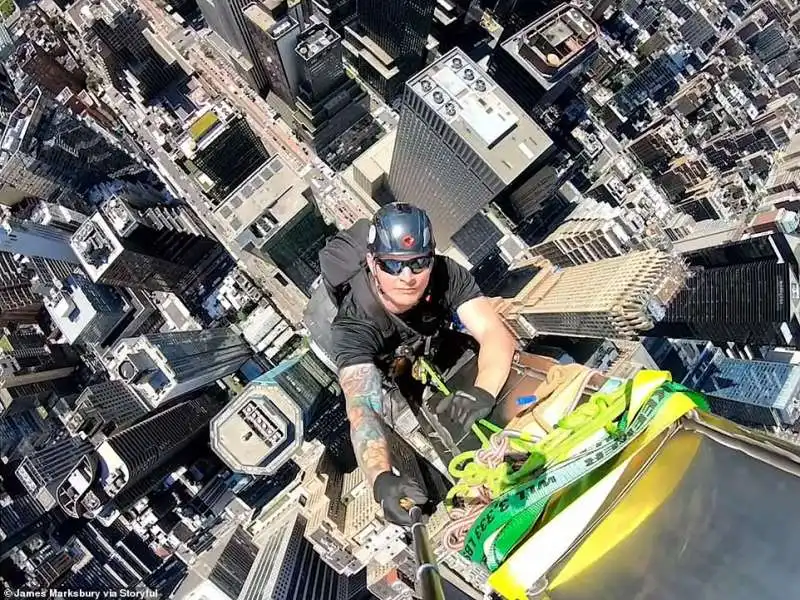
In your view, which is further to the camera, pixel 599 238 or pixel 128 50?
pixel 128 50

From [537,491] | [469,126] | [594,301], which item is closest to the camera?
[537,491]

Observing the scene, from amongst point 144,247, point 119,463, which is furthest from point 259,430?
point 144,247

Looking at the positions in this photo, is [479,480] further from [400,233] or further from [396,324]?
Result: [396,324]

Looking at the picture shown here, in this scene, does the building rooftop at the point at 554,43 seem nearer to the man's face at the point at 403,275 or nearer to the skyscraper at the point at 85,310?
the skyscraper at the point at 85,310

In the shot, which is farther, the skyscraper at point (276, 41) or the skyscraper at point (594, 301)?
the skyscraper at point (276, 41)

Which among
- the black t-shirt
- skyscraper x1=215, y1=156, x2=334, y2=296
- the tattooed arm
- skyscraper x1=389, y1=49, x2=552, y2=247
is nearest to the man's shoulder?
the black t-shirt

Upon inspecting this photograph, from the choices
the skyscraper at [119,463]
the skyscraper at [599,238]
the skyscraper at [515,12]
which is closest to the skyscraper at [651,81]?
the skyscraper at [515,12]

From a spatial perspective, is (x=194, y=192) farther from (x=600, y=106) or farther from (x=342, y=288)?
(x=342, y=288)
